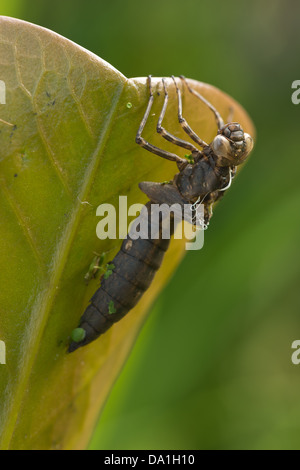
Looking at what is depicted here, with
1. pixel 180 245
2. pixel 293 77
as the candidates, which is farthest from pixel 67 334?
pixel 293 77

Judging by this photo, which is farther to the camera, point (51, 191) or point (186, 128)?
point (186, 128)

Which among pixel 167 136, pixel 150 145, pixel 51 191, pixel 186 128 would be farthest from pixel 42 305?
pixel 186 128

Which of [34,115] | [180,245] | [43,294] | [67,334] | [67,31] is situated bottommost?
[67,334]

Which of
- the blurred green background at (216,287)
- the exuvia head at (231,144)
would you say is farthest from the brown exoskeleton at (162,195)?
the blurred green background at (216,287)

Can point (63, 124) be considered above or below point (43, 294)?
above

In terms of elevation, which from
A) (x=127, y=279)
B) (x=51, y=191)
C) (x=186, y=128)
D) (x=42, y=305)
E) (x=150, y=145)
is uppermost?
(x=186, y=128)

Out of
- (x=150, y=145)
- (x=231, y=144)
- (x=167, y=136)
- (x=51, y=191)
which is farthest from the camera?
(x=231, y=144)

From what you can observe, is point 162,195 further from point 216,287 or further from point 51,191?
point 216,287
